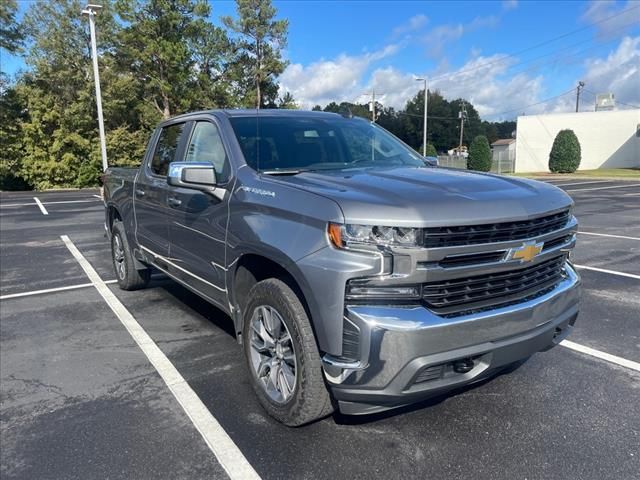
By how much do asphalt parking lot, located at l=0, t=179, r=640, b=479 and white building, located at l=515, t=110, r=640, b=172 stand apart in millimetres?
43499

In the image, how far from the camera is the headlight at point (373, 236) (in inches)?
95.7

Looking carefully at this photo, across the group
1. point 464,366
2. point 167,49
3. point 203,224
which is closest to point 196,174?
point 203,224

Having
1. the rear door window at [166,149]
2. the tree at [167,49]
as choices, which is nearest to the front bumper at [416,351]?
the rear door window at [166,149]

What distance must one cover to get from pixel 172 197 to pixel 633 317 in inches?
178

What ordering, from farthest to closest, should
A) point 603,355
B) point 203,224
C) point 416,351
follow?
point 603,355
point 203,224
point 416,351

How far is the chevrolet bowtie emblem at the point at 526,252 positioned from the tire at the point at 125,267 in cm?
439

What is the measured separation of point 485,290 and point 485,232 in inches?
12.4

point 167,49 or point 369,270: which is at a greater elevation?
point 167,49

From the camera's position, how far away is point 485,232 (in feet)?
8.39

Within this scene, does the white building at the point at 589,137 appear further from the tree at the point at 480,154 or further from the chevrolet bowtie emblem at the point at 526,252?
the chevrolet bowtie emblem at the point at 526,252

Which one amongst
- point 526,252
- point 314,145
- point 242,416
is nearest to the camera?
point 526,252

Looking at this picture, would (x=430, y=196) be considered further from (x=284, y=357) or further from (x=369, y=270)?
(x=284, y=357)

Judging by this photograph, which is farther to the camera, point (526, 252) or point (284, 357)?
point (284, 357)

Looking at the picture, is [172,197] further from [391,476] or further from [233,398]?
[391,476]
